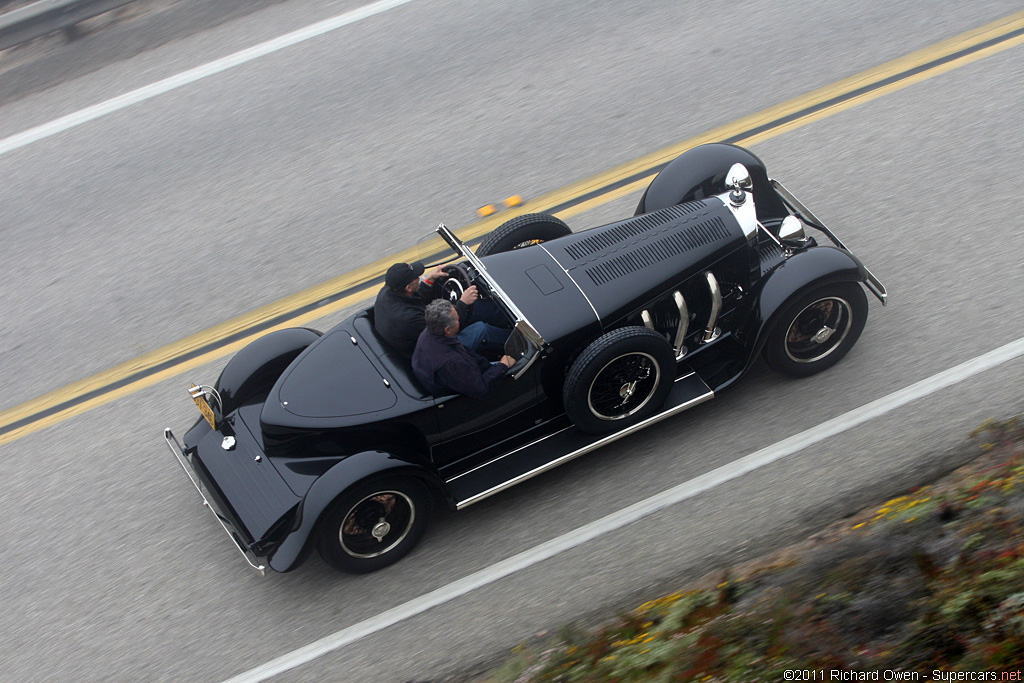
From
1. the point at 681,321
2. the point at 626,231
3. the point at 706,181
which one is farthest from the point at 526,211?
the point at 681,321

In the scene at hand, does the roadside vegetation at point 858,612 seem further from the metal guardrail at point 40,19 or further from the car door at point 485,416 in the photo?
the metal guardrail at point 40,19

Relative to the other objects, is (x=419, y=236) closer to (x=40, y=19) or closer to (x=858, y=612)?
(x=858, y=612)

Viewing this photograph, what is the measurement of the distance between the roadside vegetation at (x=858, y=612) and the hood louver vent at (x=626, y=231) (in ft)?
7.58

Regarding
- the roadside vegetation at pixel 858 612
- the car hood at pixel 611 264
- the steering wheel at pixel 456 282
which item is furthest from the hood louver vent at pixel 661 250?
the roadside vegetation at pixel 858 612

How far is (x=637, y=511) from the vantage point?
5.85m

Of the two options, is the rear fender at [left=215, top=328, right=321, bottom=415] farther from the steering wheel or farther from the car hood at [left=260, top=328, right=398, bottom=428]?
the steering wheel

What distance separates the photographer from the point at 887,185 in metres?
7.58

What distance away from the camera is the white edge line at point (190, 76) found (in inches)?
374

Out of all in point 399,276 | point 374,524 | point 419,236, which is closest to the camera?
point 374,524

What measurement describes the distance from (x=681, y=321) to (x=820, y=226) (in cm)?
155

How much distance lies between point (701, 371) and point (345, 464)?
2515 millimetres

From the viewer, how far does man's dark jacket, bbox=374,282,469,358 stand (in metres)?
5.75

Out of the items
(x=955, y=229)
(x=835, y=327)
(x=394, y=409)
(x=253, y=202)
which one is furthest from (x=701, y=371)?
(x=253, y=202)

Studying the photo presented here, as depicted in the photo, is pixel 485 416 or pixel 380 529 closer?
pixel 380 529
